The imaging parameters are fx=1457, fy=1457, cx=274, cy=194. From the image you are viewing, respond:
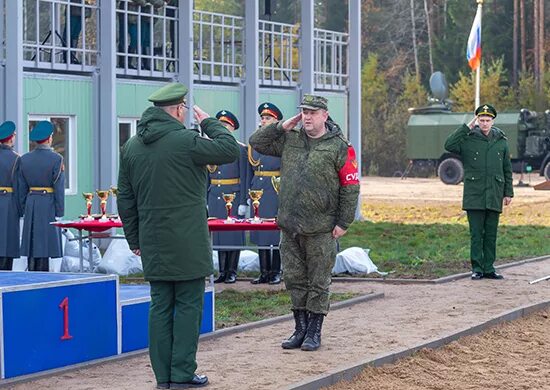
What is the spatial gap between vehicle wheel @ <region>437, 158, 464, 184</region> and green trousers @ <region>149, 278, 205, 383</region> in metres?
38.7

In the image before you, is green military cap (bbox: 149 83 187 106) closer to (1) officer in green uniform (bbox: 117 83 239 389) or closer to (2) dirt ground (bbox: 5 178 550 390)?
(1) officer in green uniform (bbox: 117 83 239 389)

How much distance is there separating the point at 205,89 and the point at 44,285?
573 inches

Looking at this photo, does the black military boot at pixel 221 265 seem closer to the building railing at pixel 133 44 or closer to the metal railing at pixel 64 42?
the building railing at pixel 133 44

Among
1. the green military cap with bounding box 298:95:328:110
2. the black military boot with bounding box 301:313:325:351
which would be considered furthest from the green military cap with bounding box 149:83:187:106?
the black military boot with bounding box 301:313:325:351

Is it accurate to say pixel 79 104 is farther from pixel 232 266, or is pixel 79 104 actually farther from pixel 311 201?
pixel 311 201

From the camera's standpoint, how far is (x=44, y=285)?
9477mm

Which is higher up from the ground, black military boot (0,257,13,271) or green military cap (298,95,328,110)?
green military cap (298,95,328,110)

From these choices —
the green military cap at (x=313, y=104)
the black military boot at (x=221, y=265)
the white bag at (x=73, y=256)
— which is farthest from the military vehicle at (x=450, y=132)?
the green military cap at (x=313, y=104)

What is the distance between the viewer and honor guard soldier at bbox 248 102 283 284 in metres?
15.3

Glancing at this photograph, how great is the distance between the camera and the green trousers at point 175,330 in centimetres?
904

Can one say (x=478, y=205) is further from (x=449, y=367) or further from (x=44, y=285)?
(x=44, y=285)

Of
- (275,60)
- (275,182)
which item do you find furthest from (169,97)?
(275,60)

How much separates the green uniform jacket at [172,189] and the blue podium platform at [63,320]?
0.86 m

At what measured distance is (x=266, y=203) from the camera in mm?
15297
